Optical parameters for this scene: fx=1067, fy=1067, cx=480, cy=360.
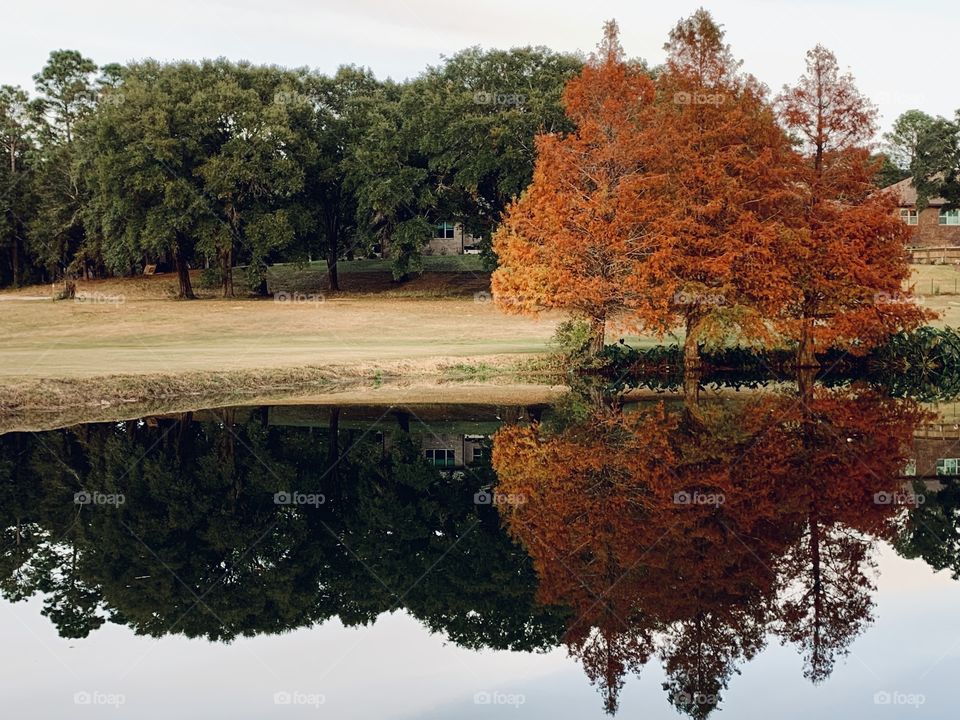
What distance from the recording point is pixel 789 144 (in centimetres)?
3647

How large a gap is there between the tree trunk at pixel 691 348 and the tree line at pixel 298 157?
30181mm

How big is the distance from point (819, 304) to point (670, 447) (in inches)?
765

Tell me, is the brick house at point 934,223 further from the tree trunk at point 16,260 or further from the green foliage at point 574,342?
the tree trunk at point 16,260

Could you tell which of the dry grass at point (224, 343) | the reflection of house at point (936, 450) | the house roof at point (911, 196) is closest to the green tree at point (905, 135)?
the house roof at point (911, 196)

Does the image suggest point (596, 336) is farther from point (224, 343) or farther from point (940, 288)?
point (940, 288)

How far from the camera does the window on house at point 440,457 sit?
19663 millimetres

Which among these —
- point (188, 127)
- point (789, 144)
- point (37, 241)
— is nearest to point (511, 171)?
point (188, 127)

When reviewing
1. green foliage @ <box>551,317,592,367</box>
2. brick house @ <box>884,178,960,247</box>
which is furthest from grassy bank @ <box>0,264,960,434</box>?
brick house @ <box>884,178,960,247</box>

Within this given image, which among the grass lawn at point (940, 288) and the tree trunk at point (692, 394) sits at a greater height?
the grass lawn at point (940, 288)

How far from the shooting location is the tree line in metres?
66.6

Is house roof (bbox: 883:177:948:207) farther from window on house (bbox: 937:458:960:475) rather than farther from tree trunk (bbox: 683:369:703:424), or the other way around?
window on house (bbox: 937:458:960:475)

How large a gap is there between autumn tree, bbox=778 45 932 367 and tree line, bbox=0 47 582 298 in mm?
29916

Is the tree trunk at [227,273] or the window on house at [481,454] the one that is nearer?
the window on house at [481,454]

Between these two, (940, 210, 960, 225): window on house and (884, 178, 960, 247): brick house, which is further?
(884, 178, 960, 247): brick house
